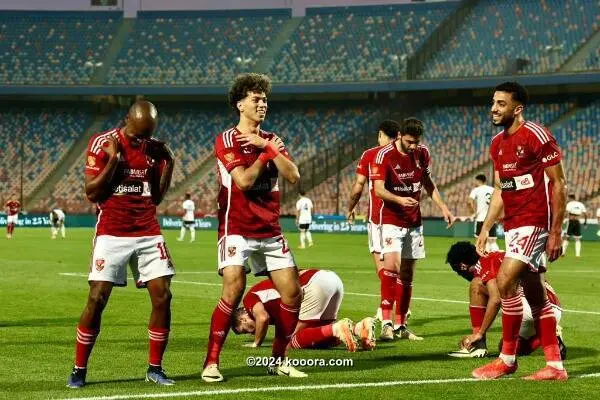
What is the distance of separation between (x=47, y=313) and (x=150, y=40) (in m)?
64.3

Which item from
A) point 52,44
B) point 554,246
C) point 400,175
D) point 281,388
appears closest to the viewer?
point 281,388

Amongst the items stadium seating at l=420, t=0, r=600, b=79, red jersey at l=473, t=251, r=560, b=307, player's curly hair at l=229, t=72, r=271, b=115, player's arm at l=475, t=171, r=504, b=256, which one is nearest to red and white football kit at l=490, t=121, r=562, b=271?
player's arm at l=475, t=171, r=504, b=256

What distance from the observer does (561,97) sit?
63844 millimetres

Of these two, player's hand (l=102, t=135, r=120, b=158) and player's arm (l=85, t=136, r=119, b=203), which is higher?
player's hand (l=102, t=135, r=120, b=158)

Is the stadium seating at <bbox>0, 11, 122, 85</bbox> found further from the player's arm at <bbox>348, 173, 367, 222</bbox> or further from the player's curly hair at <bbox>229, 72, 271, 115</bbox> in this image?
the player's curly hair at <bbox>229, 72, 271, 115</bbox>

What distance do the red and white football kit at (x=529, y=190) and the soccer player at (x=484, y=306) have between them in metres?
1.30

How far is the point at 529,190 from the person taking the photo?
379 inches

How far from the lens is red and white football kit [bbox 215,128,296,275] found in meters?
9.25

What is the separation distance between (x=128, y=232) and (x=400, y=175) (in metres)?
5.07

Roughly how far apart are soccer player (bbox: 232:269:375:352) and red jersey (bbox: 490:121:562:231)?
6.91ft

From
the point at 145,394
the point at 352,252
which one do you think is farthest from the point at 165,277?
the point at 352,252

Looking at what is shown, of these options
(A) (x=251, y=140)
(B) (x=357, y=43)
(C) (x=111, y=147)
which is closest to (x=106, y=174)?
(C) (x=111, y=147)

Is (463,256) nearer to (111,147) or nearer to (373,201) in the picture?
(373,201)

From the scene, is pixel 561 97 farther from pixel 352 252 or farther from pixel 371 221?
pixel 371 221
